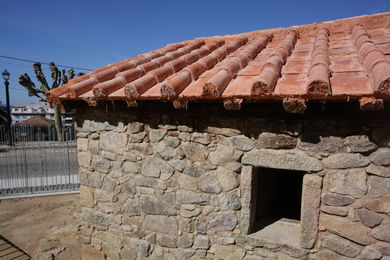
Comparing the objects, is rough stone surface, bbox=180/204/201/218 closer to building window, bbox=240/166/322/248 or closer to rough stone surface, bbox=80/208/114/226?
building window, bbox=240/166/322/248

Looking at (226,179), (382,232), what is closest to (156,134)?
(226,179)

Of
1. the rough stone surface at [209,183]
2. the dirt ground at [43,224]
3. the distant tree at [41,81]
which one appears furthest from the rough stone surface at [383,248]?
the distant tree at [41,81]

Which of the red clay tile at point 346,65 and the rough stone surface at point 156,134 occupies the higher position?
the red clay tile at point 346,65

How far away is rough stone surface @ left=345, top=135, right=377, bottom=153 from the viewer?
195cm

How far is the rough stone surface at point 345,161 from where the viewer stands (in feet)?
6.52

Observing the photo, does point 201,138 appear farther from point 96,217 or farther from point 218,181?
point 96,217

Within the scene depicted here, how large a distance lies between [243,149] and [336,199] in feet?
3.09

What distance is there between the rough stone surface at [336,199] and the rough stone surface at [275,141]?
54 centimetres

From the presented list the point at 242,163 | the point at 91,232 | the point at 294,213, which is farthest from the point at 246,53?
A: the point at 91,232

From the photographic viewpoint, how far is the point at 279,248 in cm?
238

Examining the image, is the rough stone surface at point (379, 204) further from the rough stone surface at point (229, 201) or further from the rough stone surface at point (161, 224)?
the rough stone surface at point (161, 224)

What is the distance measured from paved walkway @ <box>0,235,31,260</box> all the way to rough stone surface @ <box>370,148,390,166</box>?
16.9 feet

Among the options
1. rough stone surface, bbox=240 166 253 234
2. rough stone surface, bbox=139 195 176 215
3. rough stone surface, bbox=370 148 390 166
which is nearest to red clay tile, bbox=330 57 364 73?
rough stone surface, bbox=370 148 390 166

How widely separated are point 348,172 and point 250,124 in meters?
0.95
